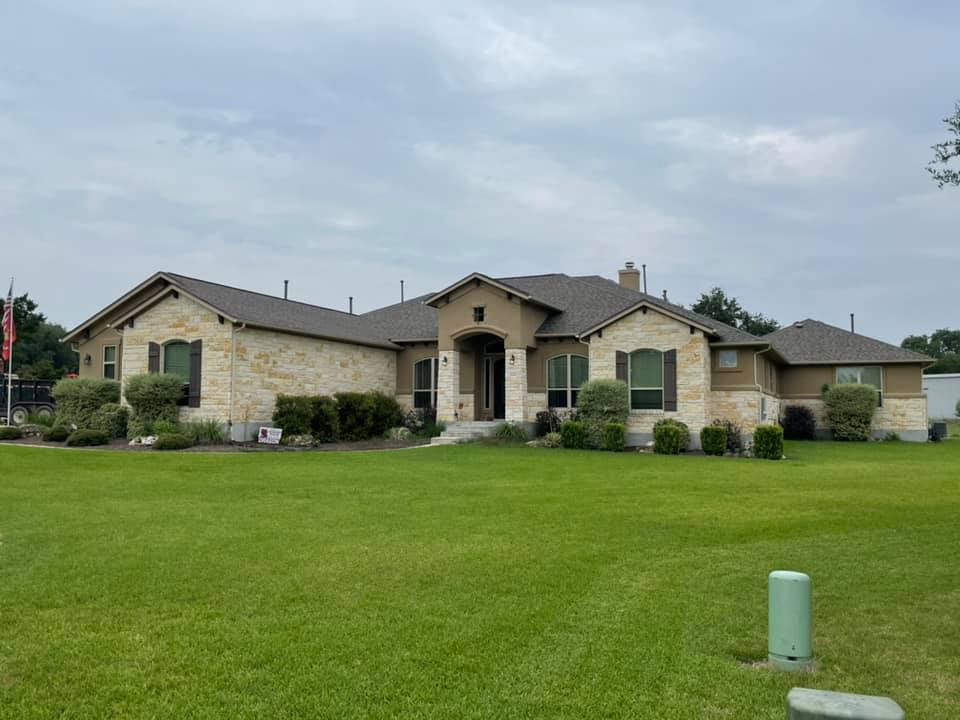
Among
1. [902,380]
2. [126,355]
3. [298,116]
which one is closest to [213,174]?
[298,116]

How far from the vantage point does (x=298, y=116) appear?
19.2 meters

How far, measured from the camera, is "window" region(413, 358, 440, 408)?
91.3 feet

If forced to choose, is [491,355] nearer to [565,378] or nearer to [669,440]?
[565,378]

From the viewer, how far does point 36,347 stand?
211 ft

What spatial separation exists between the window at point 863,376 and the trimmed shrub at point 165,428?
23757mm

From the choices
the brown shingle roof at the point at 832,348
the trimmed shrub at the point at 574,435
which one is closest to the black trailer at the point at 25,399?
the trimmed shrub at the point at 574,435

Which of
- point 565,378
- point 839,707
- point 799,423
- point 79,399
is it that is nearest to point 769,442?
point 565,378

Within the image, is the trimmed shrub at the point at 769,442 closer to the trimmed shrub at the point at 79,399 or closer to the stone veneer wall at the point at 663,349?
the stone veneer wall at the point at 663,349

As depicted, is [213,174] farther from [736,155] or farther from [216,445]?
[736,155]

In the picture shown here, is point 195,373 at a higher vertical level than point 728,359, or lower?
lower

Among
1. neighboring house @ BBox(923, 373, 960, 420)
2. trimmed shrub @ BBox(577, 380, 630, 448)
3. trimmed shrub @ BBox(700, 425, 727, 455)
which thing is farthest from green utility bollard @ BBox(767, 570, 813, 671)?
neighboring house @ BBox(923, 373, 960, 420)

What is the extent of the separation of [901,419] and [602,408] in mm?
13478

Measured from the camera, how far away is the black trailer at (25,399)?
2711 centimetres

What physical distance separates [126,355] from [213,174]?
659 centimetres
